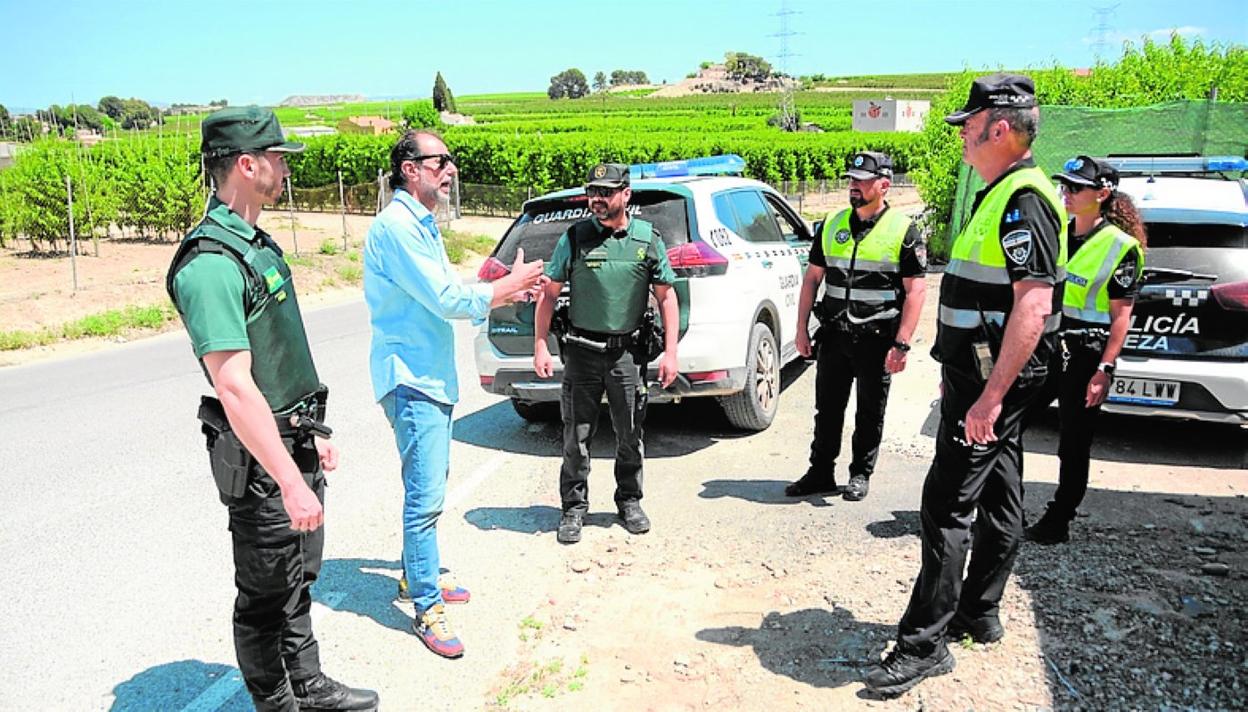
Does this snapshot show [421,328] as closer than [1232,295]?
Yes

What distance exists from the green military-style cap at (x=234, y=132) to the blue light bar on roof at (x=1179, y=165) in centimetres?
531

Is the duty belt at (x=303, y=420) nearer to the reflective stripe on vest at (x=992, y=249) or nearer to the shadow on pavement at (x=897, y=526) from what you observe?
the reflective stripe on vest at (x=992, y=249)

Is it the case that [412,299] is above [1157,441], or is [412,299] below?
above

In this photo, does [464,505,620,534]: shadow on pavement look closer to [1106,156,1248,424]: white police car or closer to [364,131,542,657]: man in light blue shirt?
[364,131,542,657]: man in light blue shirt

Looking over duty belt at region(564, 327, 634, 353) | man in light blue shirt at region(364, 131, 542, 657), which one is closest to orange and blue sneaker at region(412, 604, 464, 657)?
man in light blue shirt at region(364, 131, 542, 657)

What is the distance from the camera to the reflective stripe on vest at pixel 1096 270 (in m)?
4.30

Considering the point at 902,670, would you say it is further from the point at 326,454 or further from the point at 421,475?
the point at 326,454

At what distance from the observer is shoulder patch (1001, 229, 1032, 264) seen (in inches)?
113

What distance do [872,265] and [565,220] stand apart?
6.73 feet

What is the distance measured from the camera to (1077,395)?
174 inches

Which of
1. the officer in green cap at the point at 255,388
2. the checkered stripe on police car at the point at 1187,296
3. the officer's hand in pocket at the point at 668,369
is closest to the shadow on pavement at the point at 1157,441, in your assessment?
the checkered stripe on police car at the point at 1187,296

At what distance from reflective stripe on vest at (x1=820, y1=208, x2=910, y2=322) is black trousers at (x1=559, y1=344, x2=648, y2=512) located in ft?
4.28

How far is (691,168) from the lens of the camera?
6957 mm

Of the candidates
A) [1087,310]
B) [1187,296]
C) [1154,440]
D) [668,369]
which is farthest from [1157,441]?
[668,369]
